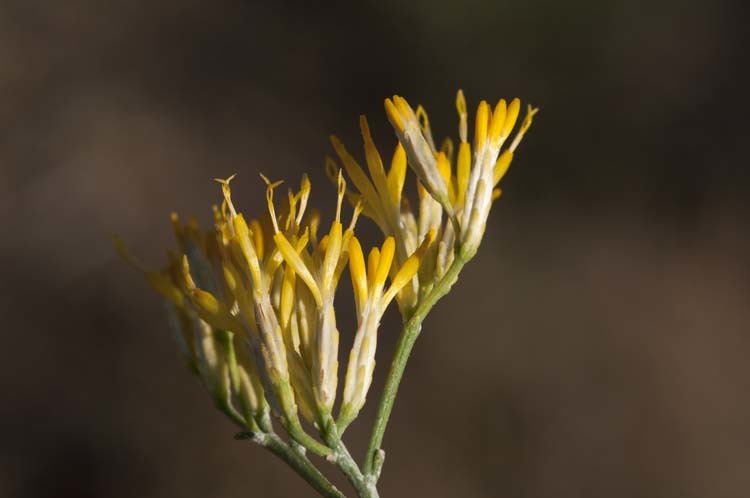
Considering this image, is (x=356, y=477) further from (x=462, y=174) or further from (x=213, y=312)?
(x=462, y=174)

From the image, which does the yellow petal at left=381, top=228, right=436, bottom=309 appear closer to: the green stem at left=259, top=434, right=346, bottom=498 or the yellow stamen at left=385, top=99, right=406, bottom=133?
the yellow stamen at left=385, top=99, right=406, bottom=133

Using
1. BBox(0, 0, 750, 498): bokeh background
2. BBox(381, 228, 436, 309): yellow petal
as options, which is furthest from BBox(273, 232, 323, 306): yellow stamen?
BBox(0, 0, 750, 498): bokeh background

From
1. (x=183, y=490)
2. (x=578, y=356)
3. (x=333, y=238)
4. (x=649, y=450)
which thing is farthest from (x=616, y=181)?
(x=333, y=238)

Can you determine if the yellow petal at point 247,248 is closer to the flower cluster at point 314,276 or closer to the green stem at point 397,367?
the flower cluster at point 314,276

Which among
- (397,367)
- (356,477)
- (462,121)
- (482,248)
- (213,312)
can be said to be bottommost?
(356,477)

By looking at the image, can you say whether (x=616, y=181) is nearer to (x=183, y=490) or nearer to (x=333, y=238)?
(x=183, y=490)

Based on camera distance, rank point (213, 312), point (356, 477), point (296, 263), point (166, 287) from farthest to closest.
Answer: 1. point (166, 287)
2. point (213, 312)
3. point (296, 263)
4. point (356, 477)

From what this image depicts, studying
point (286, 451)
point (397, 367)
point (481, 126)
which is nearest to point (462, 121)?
point (481, 126)
